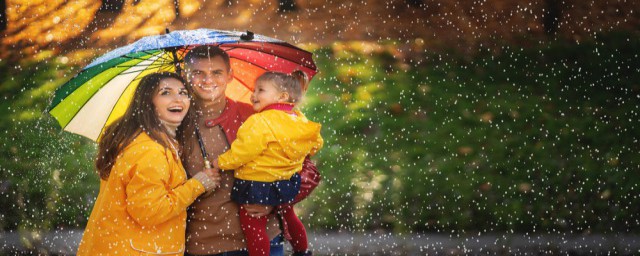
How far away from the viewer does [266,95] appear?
3967 mm

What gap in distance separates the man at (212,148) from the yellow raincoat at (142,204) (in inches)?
4.1

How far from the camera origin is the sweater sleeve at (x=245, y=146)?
12.1 ft

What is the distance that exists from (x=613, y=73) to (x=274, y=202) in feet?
22.0

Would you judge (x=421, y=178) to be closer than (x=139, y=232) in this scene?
No

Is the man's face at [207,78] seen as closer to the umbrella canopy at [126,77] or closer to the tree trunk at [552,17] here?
the umbrella canopy at [126,77]

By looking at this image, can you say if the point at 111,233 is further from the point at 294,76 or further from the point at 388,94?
the point at 388,94

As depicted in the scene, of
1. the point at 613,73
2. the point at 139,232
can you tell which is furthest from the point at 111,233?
the point at 613,73

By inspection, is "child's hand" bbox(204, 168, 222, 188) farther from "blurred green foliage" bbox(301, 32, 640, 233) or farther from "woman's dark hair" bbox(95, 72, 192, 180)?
"blurred green foliage" bbox(301, 32, 640, 233)

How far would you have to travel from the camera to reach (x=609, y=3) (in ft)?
38.6

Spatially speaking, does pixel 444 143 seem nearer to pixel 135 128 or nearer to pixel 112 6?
pixel 135 128

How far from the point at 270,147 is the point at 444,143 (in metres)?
4.61

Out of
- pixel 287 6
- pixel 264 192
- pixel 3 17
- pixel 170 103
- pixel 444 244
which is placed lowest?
pixel 264 192

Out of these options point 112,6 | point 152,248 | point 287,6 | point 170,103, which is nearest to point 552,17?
point 287,6

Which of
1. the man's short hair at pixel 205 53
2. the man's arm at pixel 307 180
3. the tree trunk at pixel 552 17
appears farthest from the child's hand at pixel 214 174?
the tree trunk at pixel 552 17
